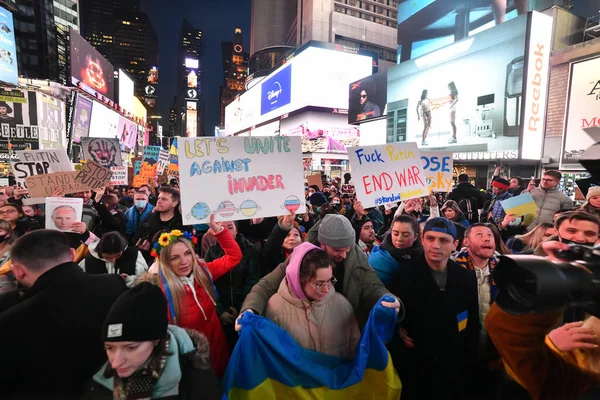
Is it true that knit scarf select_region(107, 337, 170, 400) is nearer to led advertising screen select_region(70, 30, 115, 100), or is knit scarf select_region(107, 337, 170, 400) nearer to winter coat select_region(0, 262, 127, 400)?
winter coat select_region(0, 262, 127, 400)

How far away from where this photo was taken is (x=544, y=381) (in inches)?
57.9

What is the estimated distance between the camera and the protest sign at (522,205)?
4.87 metres

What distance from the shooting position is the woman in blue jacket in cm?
313

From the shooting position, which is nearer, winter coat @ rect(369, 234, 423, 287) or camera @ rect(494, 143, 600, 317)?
camera @ rect(494, 143, 600, 317)

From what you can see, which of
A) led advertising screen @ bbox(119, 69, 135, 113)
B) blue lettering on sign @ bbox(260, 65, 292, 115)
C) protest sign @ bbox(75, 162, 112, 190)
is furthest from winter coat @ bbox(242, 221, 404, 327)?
led advertising screen @ bbox(119, 69, 135, 113)

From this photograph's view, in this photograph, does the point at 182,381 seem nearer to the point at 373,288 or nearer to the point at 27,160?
the point at 373,288

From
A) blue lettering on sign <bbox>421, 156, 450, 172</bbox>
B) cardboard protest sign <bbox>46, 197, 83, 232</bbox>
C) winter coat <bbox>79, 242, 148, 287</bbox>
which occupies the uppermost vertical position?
blue lettering on sign <bbox>421, 156, 450, 172</bbox>

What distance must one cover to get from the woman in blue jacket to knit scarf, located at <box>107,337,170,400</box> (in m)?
2.09

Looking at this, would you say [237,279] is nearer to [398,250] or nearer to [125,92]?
[398,250]

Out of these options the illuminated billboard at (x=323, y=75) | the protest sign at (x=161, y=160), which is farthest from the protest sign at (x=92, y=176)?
the illuminated billboard at (x=323, y=75)

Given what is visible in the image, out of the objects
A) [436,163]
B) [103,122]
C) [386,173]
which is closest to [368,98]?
[103,122]

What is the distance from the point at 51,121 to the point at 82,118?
591 cm

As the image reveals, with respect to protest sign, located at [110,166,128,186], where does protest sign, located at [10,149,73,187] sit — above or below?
above

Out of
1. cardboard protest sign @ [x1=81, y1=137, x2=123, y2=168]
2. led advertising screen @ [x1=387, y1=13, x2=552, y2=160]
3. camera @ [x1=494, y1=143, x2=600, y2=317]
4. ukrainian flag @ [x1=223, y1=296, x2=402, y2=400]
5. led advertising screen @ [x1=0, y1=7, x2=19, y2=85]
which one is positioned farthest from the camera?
led advertising screen @ [x1=0, y1=7, x2=19, y2=85]
